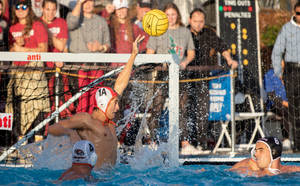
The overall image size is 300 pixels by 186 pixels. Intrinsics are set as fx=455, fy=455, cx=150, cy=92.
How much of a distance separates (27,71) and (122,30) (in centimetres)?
167

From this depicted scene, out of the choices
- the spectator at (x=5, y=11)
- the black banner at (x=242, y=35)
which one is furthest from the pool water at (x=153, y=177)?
the black banner at (x=242, y=35)

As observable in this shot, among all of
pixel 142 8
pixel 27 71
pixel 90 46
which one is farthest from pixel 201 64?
pixel 27 71

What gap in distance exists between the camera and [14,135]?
6637 mm

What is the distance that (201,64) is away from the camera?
7.10 meters

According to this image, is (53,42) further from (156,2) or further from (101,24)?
(156,2)

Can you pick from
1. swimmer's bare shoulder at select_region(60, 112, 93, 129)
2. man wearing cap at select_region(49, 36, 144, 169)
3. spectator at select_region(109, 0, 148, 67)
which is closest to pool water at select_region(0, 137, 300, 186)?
man wearing cap at select_region(49, 36, 144, 169)

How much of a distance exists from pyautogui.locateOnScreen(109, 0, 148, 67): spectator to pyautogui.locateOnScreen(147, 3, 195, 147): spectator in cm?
35

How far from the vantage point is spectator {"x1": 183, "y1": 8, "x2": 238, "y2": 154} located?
6.77 meters

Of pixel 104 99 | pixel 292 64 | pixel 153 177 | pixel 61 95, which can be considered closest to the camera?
pixel 104 99

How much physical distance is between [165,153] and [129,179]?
105cm

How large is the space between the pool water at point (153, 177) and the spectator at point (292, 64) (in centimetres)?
220

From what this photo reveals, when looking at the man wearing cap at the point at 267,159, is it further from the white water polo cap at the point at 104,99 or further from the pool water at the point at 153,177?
the white water polo cap at the point at 104,99

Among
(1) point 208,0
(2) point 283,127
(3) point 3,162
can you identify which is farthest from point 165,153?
(1) point 208,0

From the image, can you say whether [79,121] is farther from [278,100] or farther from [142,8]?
[278,100]
